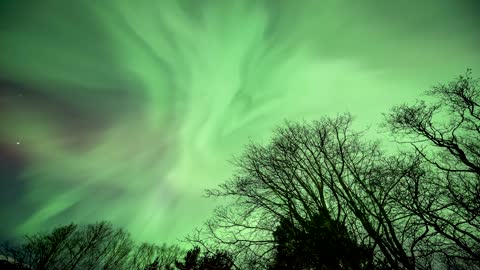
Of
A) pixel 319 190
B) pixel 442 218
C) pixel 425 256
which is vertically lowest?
pixel 425 256

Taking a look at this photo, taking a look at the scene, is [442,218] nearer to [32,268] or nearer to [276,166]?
[276,166]

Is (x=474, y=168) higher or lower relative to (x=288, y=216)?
higher

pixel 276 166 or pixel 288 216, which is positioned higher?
pixel 276 166

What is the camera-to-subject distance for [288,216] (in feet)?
27.1

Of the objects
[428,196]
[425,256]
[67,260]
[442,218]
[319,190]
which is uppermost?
[67,260]

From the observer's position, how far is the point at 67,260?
87.0 feet

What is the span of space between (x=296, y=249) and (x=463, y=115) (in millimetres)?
12297

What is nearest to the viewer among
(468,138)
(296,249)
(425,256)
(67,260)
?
(425,256)

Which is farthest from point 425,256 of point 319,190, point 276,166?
point 276,166

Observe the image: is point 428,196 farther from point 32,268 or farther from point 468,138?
point 32,268

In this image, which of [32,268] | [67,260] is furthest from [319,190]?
[67,260]

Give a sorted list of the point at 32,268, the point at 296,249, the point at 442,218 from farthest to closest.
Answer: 1. the point at 32,268
2. the point at 296,249
3. the point at 442,218

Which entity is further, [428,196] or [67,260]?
[67,260]

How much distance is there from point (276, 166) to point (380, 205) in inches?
167
